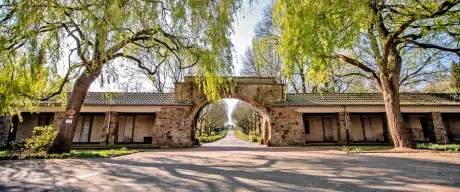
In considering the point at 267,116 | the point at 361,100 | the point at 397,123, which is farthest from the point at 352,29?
the point at 361,100

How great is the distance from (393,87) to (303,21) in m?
5.58

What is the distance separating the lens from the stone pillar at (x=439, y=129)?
42.4 feet

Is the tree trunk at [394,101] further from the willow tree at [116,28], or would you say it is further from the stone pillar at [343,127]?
the willow tree at [116,28]

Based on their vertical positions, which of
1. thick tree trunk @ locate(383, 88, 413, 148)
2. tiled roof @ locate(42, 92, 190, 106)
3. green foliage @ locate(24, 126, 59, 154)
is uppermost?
tiled roof @ locate(42, 92, 190, 106)

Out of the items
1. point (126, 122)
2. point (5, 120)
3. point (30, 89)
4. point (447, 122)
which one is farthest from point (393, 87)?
point (5, 120)

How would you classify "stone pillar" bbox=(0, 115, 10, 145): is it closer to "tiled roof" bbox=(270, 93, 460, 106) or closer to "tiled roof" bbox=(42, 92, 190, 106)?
"tiled roof" bbox=(42, 92, 190, 106)

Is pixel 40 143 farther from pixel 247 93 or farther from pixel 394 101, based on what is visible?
pixel 394 101

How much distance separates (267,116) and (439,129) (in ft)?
33.2

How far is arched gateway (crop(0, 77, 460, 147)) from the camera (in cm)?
1265

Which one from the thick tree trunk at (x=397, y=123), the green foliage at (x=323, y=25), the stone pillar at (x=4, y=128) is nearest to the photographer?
the green foliage at (x=323, y=25)

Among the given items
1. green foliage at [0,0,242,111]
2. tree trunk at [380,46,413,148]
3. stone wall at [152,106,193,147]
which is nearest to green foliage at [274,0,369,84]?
green foliage at [0,0,242,111]

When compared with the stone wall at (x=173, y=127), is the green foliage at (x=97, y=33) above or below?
above

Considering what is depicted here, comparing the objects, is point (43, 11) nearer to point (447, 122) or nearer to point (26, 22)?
point (26, 22)

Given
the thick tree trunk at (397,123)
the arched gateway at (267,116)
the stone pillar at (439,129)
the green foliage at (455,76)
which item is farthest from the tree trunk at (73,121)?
the green foliage at (455,76)
